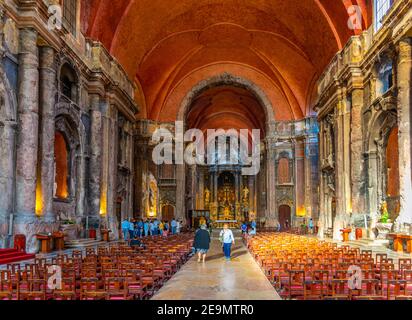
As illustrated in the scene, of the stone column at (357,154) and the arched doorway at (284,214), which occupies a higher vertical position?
the stone column at (357,154)

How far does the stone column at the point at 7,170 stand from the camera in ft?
51.0

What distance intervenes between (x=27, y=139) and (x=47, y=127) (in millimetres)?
1746

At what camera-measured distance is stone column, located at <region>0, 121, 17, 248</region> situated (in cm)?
1555

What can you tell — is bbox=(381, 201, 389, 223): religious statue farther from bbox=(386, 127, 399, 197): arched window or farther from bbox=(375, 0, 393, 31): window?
bbox=(375, 0, 393, 31): window

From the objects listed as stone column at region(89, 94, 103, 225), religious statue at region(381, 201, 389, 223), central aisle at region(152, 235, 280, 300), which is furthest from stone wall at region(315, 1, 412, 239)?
stone column at region(89, 94, 103, 225)

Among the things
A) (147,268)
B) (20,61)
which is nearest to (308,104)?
(20,61)

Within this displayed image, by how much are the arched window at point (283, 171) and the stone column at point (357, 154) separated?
19.4 m

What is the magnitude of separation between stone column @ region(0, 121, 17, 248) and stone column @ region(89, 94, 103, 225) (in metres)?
7.90

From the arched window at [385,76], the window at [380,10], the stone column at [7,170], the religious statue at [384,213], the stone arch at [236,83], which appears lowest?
the religious statue at [384,213]

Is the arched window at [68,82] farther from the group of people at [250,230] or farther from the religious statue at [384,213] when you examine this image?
the religious statue at [384,213]

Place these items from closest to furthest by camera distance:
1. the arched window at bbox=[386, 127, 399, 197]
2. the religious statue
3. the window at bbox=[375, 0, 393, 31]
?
the religious statue
the window at bbox=[375, 0, 393, 31]
the arched window at bbox=[386, 127, 399, 197]

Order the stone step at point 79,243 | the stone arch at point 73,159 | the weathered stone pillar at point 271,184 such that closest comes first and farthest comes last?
1. the stone step at point 79,243
2. the stone arch at point 73,159
3. the weathered stone pillar at point 271,184

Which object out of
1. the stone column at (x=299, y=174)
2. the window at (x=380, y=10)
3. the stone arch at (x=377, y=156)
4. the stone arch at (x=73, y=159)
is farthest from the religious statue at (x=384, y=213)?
the stone column at (x=299, y=174)

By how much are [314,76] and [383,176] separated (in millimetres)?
17917
